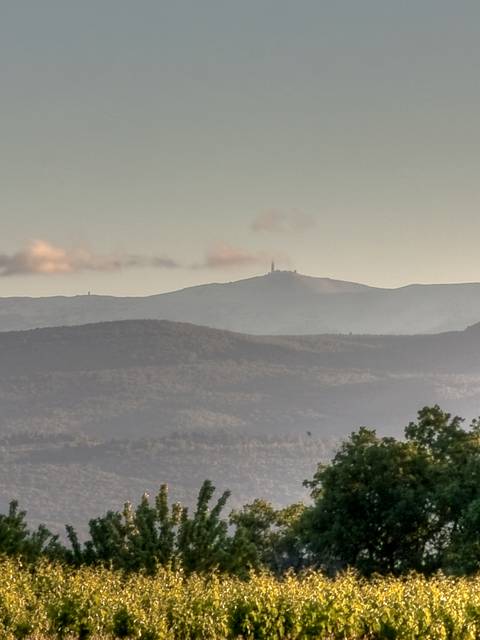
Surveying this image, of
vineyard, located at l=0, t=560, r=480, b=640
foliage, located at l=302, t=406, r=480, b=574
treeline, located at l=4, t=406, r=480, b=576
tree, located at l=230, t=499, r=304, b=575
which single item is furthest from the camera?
tree, located at l=230, t=499, r=304, b=575

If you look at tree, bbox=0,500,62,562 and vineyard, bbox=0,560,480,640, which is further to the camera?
tree, bbox=0,500,62,562

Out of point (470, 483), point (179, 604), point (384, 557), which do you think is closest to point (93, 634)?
point (179, 604)

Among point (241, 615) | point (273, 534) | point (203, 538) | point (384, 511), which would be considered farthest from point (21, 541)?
point (273, 534)

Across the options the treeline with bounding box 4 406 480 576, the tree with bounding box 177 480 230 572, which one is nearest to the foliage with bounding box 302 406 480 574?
the treeline with bounding box 4 406 480 576

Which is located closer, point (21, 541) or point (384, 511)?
point (21, 541)

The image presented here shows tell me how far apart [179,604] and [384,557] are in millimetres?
33827

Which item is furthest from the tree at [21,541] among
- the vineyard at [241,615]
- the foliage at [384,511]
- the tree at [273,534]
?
the foliage at [384,511]

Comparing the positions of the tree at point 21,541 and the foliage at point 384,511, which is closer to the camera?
the tree at point 21,541

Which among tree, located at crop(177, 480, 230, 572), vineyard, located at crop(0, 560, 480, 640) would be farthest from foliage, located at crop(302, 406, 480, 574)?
vineyard, located at crop(0, 560, 480, 640)

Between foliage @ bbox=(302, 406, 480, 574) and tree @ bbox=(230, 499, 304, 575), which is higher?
foliage @ bbox=(302, 406, 480, 574)

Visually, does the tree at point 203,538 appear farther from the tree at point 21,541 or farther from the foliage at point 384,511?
the foliage at point 384,511

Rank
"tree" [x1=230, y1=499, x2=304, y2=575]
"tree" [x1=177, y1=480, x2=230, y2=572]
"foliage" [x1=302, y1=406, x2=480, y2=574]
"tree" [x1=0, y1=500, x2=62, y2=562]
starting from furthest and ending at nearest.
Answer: "tree" [x1=230, y1=499, x2=304, y2=575] < "foliage" [x1=302, y1=406, x2=480, y2=574] < "tree" [x1=0, y1=500, x2=62, y2=562] < "tree" [x1=177, y1=480, x2=230, y2=572]

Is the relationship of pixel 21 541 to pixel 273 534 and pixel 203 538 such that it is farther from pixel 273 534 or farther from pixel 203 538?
pixel 273 534

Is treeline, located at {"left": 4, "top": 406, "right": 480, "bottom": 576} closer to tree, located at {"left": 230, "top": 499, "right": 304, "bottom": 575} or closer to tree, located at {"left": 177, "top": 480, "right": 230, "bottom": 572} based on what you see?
tree, located at {"left": 230, "top": 499, "right": 304, "bottom": 575}
